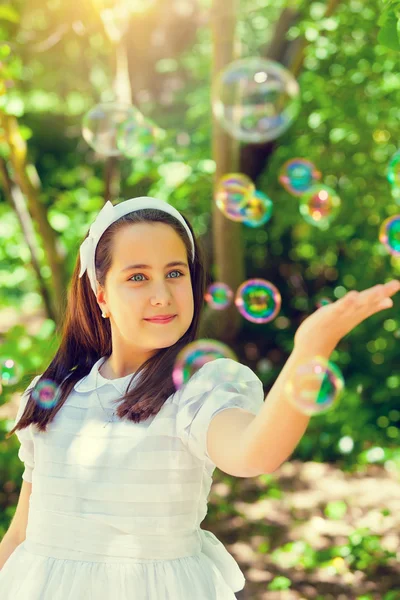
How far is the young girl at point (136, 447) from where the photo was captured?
157cm

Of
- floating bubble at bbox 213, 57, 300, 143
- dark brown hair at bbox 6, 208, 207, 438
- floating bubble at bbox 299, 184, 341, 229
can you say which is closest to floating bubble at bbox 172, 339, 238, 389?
dark brown hair at bbox 6, 208, 207, 438

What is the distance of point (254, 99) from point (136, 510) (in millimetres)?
2386

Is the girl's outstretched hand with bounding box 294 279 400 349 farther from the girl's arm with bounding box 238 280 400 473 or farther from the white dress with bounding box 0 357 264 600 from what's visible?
the white dress with bounding box 0 357 264 600

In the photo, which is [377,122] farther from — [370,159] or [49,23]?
[49,23]

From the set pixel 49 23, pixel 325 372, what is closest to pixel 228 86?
pixel 325 372

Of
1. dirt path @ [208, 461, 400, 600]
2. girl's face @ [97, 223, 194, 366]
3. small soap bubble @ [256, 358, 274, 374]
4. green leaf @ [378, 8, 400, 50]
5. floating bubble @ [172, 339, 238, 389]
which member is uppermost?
green leaf @ [378, 8, 400, 50]

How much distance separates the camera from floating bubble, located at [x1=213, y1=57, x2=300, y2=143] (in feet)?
11.5

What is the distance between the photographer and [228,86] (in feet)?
11.5

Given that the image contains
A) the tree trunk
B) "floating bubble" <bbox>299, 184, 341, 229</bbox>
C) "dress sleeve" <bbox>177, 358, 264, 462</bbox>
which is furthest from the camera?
the tree trunk

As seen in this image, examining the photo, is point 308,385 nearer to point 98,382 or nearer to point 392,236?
point 98,382

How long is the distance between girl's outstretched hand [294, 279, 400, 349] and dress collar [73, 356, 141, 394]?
0.66 meters

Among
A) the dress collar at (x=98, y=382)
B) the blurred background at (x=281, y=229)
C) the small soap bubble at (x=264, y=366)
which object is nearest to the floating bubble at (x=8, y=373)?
the blurred background at (x=281, y=229)

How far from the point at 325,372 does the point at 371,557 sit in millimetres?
2667

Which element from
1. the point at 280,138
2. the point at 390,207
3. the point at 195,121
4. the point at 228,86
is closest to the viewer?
the point at 228,86
